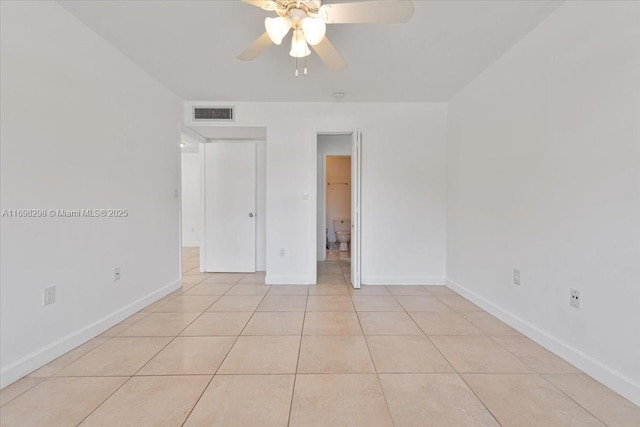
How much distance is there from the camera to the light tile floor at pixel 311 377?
1.36 meters

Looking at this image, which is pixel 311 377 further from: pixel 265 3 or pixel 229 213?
pixel 229 213

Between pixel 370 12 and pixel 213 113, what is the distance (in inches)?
104

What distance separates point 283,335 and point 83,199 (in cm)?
186

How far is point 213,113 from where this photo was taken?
358 centimetres

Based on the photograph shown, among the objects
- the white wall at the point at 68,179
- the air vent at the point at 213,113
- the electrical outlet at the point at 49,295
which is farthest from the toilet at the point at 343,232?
the electrical outlet at the point at 49,295

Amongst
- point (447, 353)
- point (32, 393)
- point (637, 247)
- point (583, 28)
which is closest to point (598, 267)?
point (637, 247)

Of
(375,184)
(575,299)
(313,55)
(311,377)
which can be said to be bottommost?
(311,377)

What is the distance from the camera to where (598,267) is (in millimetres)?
1636

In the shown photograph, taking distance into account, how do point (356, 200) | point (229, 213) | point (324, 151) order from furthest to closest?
point (324, 151), point (229, 213), point (356, 200)

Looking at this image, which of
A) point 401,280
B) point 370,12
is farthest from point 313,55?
point 401,280

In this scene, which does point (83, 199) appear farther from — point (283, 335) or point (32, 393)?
point (283, 335)

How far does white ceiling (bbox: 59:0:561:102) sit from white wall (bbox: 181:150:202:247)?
153 inches

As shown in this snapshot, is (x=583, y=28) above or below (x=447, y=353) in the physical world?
above

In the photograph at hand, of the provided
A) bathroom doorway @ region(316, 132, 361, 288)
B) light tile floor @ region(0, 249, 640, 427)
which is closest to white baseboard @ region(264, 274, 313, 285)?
bathroom doorway @ region(316, 132, 361, 288)
